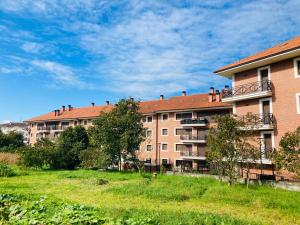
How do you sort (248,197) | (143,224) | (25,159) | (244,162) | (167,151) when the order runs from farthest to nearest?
(167,151), (25,159), (244,162), (248,197), (143,224)

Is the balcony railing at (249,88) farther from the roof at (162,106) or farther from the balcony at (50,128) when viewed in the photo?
the balcony at (50,128)

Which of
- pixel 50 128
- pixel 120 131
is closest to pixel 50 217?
pixel 120 131

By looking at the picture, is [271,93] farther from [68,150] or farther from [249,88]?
[68,150]

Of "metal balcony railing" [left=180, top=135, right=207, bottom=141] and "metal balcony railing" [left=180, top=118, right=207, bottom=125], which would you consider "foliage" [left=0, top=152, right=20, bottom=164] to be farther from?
"metal balcony railing" [left=180, top=118, right=207, bottom=125]

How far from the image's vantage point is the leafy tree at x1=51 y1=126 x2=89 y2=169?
3534 cm

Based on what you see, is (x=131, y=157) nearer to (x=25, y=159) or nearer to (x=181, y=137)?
(x=181, y=137)

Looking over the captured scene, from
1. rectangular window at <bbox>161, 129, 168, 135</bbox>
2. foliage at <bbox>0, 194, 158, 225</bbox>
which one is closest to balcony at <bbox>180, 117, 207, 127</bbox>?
rectangular window at <bbox>161, 129, 168, 135</bbox>

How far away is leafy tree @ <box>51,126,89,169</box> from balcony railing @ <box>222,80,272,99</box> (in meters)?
20.9

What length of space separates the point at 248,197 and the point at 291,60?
11486 millimetres

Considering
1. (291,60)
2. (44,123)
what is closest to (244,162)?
(291,60)

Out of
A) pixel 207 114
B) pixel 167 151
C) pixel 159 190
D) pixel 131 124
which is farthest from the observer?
pixel 167 151

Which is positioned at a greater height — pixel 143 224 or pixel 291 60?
pixel 291 60

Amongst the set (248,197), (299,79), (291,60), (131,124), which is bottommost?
(248,197)

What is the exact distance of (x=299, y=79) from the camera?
20000mm
